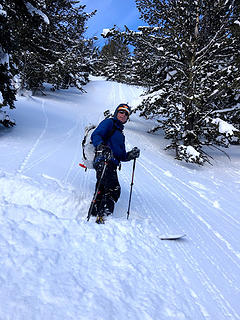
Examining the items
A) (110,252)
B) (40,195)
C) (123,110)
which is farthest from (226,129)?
(110,252)

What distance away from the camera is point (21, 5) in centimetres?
864

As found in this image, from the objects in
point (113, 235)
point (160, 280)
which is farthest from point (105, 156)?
point (160, 280)

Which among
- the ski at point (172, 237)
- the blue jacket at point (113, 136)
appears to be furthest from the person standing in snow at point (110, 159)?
the ski at point (172, 237)

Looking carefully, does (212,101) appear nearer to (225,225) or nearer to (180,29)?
(180,29)

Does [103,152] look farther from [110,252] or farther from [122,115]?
[110,252]

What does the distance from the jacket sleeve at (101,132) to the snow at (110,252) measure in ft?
4.27

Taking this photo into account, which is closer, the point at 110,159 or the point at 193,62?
the point at 110,159

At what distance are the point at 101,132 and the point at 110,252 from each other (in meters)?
1.98

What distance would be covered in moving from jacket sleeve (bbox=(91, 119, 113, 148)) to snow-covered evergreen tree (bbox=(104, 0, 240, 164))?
6.43 meters

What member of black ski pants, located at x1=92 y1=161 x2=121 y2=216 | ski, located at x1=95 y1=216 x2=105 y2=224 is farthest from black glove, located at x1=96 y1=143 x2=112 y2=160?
ski, located at x1=95 y1=216 x2=105 y2=224

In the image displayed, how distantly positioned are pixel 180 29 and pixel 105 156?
9804 mm

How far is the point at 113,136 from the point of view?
4188 mm

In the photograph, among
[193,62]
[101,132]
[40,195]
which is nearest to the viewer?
[101,132]

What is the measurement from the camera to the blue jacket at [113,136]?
403 cm
